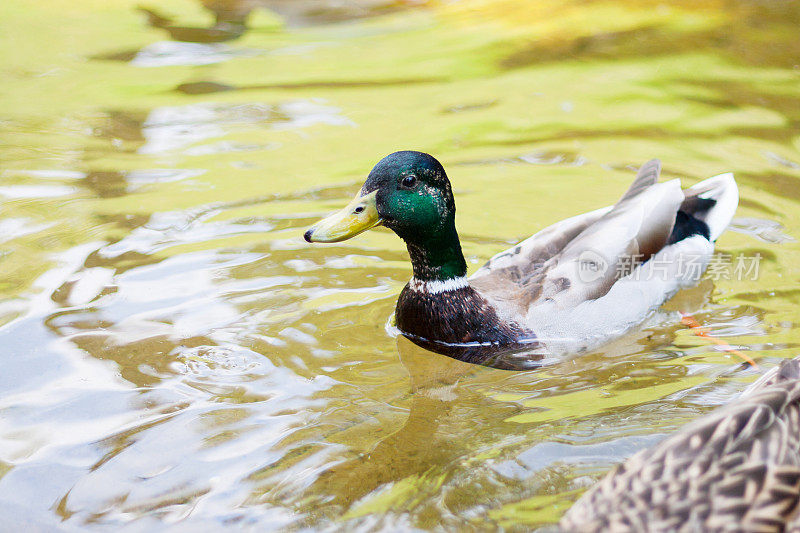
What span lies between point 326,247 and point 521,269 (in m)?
1.47

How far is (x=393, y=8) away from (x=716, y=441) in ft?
28.7

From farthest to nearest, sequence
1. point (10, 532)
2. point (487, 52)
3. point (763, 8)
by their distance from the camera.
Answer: point (763, 8), point (487, 52), point (10, 532)

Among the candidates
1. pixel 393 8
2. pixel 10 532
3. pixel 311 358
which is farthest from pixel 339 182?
pixel 393 8

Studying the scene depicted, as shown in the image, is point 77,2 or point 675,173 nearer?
point 675,173

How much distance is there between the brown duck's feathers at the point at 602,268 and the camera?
525 centimetres

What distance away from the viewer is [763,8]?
34.8ft

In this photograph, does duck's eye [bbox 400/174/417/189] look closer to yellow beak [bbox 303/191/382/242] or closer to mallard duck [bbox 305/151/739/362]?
mallard duck [bbox 305/151/739/362]

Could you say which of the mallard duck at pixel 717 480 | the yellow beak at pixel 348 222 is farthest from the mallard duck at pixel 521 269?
the mallard duck at pixel 717 480

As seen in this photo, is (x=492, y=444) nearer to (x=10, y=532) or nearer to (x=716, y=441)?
(x=716, y=441)

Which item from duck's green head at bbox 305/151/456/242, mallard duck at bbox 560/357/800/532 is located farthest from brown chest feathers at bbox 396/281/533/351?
mallard duck at bbox 560/357/800/532

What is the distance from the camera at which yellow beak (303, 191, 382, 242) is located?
4.80 meters

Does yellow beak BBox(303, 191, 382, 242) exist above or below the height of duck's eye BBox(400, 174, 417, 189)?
below

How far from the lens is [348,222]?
4.87m

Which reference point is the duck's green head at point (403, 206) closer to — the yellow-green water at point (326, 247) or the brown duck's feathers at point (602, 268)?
the brown duck's feathers at point (602, 268)
